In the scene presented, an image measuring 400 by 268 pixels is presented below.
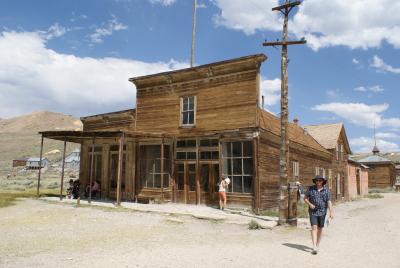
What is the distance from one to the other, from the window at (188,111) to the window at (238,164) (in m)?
2.35

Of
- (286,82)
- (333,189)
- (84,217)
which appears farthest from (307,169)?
(84,217)

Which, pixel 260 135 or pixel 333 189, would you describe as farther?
pixel 333 189

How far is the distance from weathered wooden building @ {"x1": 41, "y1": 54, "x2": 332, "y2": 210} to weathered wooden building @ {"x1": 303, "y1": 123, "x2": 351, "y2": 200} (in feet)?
29.5

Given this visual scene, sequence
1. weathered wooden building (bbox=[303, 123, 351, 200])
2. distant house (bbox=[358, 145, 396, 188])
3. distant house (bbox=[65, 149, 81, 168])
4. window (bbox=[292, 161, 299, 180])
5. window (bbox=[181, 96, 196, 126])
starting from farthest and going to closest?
distant house (bbox=[65, 149, 81, 168]), distant house (bbox=[358, 145, 396, 188]), weathered wooden building (bbox=[303, 123, 351, 200]), window (bbox=[292, 161, 299, 180]), window (bbox=[181, 96, 196, 126])

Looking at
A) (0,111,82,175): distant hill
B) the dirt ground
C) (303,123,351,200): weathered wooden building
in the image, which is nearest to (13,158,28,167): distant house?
(0,111,82,175): distant hill

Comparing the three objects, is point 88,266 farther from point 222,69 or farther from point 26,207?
point 222,69

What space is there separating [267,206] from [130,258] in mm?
9941

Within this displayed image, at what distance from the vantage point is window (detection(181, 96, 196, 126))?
707 inches

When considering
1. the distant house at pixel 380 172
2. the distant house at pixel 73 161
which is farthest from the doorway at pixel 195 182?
the distant house at pixel 380 172

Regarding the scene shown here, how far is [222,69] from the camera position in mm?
17062

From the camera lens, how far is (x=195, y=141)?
17.5 m

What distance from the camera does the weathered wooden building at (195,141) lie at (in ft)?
52.3

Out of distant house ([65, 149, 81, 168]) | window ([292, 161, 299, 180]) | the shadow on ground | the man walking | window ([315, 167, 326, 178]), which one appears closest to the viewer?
the man walking

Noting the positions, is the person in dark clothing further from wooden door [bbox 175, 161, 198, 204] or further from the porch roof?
wooden door [bbox 175, 161, 198, 204]
